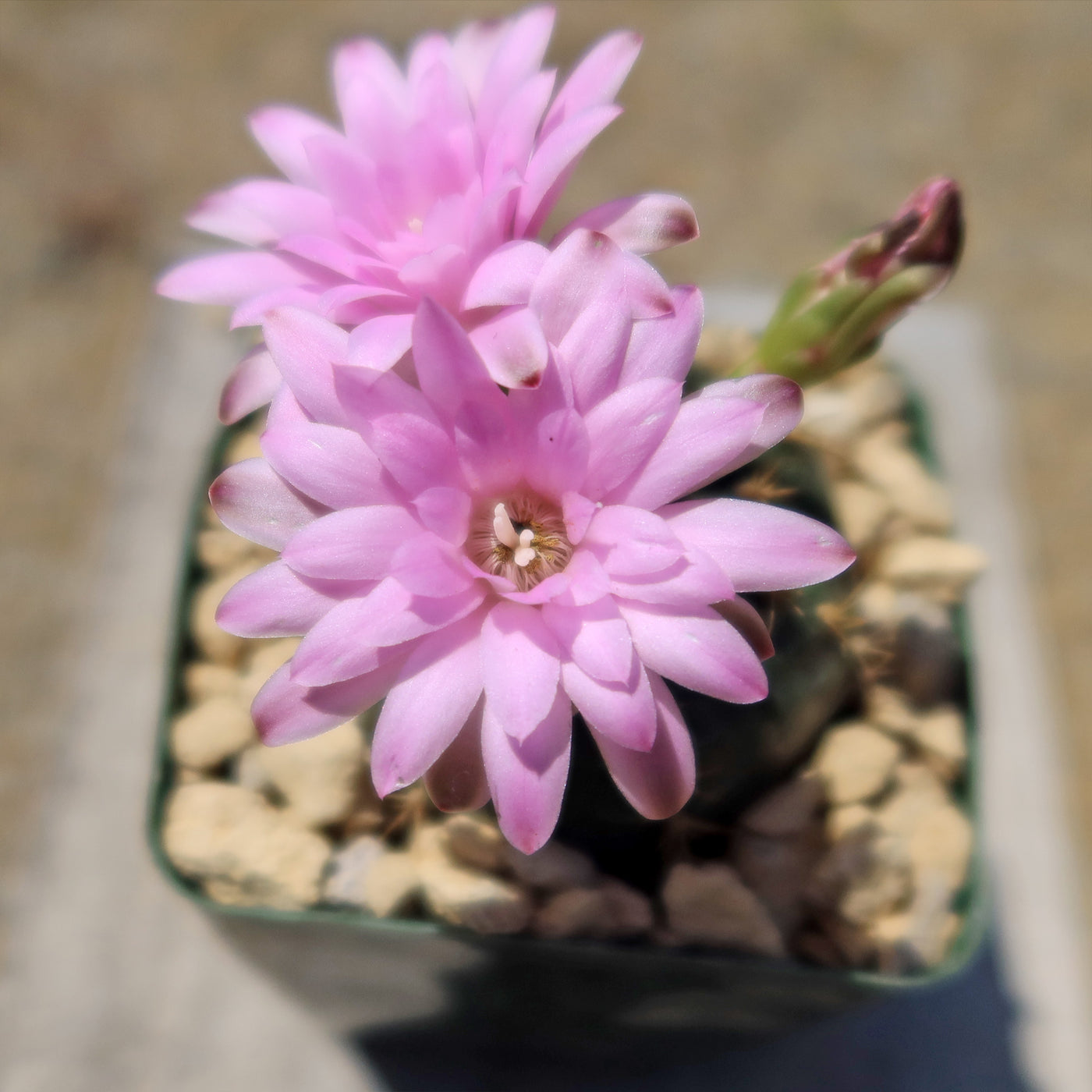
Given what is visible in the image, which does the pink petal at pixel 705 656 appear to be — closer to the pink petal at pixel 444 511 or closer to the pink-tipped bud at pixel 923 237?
the pink petal at pixel 444 511

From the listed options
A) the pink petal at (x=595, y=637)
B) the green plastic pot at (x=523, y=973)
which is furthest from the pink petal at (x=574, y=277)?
the green plastic pot at (x=523, y=973)

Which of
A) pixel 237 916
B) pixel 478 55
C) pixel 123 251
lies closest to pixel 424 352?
pixel 478 55

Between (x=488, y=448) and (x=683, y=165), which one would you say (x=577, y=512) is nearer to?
(x=488, y=448)

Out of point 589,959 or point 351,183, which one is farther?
point 589,959

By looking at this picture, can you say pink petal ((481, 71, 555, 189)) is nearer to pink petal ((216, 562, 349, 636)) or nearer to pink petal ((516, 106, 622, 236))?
pink petal ((516, 106, 622, 236))

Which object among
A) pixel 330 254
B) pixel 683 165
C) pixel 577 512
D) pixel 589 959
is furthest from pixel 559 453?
pixel 683 165

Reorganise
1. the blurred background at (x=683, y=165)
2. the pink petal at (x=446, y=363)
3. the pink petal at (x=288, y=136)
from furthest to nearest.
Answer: the blurred background at (x=683, y=165), the pink petal at (x=288, y=136), the pink petal at (x=446, y=363)
